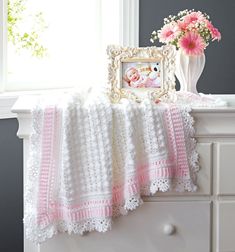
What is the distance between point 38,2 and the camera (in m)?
3.52

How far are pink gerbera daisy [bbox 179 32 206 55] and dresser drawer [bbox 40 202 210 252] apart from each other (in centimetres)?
57

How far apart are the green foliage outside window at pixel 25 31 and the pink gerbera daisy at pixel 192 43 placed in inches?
43.2

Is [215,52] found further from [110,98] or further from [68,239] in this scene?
[68,239]

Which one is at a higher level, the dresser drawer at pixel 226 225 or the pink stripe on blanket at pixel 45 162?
the pink stripe on blanket at pixel 45 162

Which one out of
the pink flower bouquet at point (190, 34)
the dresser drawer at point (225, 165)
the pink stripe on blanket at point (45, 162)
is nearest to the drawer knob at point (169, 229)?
the dresser drawer at point (225, 165)

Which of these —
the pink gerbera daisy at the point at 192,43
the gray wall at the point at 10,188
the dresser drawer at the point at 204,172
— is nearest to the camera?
the dresser drawer at the point at 204,172

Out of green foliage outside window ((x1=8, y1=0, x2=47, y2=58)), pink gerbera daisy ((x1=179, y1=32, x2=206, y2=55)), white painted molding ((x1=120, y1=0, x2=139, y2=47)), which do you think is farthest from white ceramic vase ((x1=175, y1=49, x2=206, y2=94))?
green foliage outside window ((x1=8, y1=0, x2=47, y2=58))

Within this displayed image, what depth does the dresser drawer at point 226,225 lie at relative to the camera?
2.54 m

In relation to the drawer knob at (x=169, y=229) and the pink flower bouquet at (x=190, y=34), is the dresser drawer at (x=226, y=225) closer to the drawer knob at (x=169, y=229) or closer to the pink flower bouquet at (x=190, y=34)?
the drawer knob at (x=169, y=229)

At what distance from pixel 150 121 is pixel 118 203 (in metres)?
0.31

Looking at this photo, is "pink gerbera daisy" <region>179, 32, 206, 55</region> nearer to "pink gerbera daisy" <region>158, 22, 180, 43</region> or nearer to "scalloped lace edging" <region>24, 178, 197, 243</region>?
"pink gerbera daisy" <region>158, 22, 180, 43</region>

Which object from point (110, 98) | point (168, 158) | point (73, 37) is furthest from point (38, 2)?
point (168, 158)

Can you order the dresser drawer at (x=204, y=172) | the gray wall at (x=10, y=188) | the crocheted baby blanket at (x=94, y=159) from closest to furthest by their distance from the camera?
the crocheted baby blanket at (x=94, y=159) → the dresser drawer at (x=204, y=172) → the gray wall at (x=10, y=188)

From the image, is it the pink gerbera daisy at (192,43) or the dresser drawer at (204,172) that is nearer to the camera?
the dresser drawer at (204,172)
